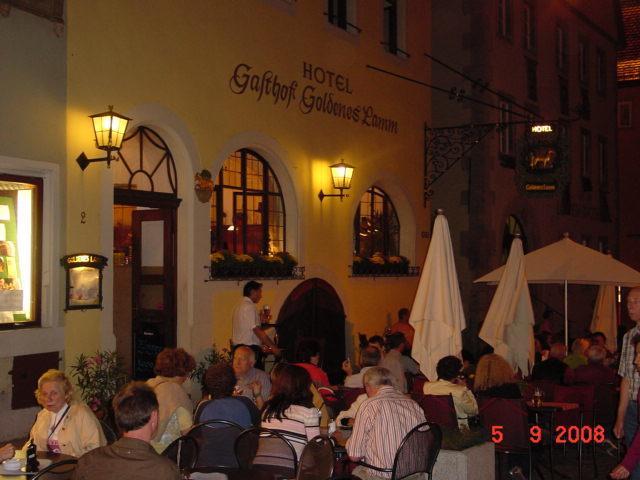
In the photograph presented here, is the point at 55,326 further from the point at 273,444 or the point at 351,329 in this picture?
the point at 351,329

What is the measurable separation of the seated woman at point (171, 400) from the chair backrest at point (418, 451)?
173 centimetres

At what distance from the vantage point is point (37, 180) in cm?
952

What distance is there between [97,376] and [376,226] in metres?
8.13

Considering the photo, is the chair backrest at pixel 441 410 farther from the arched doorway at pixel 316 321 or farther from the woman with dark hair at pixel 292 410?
the arched doorway at pixel 316 321

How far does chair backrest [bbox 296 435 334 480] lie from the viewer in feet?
18.0

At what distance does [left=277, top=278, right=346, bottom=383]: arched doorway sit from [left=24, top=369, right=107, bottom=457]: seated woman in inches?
279

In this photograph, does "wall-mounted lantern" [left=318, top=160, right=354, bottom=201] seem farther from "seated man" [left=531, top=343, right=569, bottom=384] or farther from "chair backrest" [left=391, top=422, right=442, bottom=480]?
"chair backrest" [left=391, top=422, right=442, bottom=480]

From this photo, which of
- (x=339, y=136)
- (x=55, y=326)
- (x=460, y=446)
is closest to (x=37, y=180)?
(x=55, y=326)

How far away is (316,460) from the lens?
18.4ft

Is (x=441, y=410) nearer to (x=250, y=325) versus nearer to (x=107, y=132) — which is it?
(x=250, y=325)

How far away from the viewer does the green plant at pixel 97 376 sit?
9688 millimetres

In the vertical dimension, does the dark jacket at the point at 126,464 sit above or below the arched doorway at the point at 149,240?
below

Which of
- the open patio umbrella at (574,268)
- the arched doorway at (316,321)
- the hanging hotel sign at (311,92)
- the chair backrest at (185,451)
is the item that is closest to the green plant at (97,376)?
the arched doorway at (316,321)
